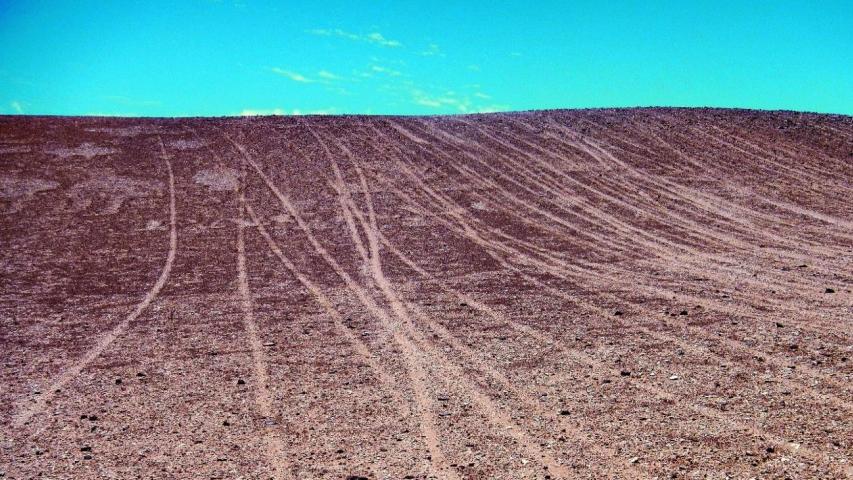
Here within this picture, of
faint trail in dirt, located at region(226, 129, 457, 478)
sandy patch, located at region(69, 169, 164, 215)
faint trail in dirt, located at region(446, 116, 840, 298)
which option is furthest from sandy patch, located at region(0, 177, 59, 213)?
faint trail in dirt, located at region(446, 116, 840, 298)

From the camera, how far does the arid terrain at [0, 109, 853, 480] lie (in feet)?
16.7

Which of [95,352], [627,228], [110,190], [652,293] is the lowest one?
[95,352]

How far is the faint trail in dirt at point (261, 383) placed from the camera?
196 inches

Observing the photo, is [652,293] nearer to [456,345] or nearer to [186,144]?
[456,345]

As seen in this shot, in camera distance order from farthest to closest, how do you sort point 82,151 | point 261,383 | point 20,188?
point 82,151, point 20,188, point 261,383

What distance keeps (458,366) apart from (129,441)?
3057 millimetres

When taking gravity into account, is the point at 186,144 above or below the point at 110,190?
above

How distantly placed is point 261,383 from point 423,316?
2803 millimetres

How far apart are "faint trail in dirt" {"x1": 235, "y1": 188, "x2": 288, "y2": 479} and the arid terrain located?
30 mm

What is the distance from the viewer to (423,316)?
8.84 meters

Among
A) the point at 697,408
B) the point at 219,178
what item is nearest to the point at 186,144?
the point at 219,178

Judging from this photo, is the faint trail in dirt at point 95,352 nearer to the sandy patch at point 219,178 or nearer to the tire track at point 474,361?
the tire track at point 474,361

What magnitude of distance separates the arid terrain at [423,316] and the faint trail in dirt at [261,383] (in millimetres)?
30

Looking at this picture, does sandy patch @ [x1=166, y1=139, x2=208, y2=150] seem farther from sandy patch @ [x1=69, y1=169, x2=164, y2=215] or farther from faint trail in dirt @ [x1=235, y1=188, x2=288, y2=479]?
faint trail in dirt @ [x1=235, y1=188, x2=288, y2=479]
